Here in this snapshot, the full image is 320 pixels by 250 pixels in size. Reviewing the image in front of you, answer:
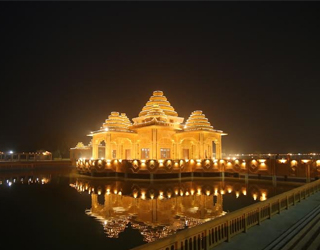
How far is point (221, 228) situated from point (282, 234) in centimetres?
219

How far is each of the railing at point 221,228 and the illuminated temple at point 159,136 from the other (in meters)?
21.8

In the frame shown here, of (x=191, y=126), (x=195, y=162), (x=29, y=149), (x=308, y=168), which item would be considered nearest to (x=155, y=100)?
(x=191, y=126)

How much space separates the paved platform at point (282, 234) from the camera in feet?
22.0

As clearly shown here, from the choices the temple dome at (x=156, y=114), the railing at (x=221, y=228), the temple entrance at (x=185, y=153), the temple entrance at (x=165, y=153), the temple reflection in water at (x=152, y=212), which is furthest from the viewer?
the temple entrance at (x=185, y=153)

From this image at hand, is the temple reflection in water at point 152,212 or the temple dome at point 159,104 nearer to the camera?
the temple reflection in water at point 152,212

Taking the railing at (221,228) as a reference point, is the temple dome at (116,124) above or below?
above

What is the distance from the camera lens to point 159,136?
32.6 metres

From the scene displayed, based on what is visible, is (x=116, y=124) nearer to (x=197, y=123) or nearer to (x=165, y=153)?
(x=165, y=153)

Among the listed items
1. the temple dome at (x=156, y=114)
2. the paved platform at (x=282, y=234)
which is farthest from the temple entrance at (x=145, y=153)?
the paved platform at (x=282, y=234)

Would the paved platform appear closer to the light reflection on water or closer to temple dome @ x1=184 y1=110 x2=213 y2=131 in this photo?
the light reflection on water

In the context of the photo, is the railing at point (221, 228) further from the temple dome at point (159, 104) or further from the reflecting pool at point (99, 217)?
the temple dome at point (159, 104)

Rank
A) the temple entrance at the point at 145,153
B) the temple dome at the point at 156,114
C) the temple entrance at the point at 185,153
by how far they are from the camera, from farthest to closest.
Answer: the temple entrance at the point at 185,153 → the temple entrance at the point at 145,153 → the temple dome at the point at 156,114

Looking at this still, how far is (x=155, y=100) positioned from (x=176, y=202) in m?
23.7

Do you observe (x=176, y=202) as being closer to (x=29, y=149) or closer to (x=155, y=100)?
(x=155, y=100)
